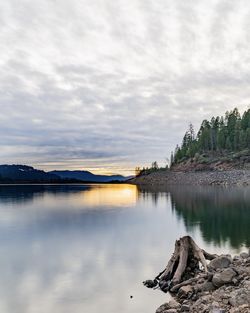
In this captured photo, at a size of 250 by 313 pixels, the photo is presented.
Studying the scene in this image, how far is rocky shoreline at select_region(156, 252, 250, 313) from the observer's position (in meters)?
13.1

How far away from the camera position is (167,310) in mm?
14992

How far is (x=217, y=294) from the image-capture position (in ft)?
49.9

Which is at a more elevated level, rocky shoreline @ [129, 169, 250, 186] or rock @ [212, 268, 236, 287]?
rocky shoreline @ [129, 169, 250, 186]

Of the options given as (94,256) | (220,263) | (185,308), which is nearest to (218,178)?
(94,256)

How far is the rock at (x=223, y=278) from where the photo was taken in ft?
53.8

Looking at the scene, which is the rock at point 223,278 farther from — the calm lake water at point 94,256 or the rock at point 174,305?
the calm lake water at point 94,256

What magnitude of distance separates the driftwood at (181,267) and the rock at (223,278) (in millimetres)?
2577

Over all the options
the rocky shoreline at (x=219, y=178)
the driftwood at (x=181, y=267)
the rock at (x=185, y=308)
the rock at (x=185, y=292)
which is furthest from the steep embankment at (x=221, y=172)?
the rock at (x=185, y=308)

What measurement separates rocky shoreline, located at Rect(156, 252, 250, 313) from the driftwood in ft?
4.46

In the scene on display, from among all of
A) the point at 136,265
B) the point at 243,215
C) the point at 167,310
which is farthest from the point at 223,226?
the point at 167,310

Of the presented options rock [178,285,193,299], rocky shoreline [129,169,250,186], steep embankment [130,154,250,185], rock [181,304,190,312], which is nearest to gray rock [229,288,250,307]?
rock [181,304,190,312]

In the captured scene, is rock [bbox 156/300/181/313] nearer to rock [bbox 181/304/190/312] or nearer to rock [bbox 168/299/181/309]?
rock [bbox 168/299/181/309]

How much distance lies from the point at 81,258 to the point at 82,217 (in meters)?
33.3

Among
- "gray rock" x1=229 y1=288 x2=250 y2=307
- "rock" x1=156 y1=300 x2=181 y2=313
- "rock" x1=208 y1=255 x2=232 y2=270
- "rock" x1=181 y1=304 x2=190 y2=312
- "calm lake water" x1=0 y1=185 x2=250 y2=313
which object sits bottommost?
"calm lake water" x1=0 y1=185 x2=250 y2=313
